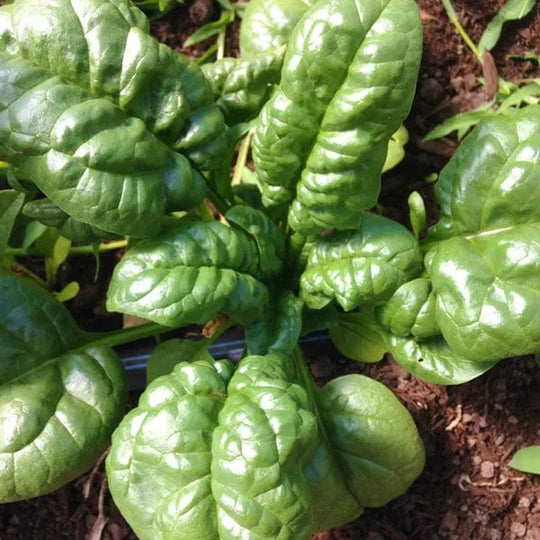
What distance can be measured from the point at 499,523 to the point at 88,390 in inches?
34.9

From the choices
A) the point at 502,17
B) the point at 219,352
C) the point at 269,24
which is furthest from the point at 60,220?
the point at 502,17

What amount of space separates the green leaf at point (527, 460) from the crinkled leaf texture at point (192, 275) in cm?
64

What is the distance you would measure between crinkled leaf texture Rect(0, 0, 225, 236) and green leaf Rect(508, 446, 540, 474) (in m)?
0.90

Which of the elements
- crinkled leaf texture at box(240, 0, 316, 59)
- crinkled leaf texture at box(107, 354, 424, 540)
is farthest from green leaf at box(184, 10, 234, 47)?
crinkled leaf texture at box(107, 354, 424, 540)

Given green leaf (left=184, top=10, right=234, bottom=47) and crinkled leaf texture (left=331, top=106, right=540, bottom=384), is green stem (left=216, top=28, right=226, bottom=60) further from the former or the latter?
crinkled leaf texture (left=331, top=106, right=540, bottom=384)

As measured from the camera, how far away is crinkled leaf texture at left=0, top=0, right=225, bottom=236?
1.04 metres

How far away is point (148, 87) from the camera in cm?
113

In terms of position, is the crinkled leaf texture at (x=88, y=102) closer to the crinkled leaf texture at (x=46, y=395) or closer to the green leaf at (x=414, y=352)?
the crinkled leaf texture at (x=46, y=395)

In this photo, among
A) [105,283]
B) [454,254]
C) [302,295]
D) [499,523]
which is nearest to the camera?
[454,254]

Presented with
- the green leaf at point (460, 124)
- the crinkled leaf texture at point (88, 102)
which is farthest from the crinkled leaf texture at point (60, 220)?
the green leaf at point (460, 124)

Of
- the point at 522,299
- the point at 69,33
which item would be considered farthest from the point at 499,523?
the point at 69,33

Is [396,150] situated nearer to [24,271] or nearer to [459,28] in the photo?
[459,28]

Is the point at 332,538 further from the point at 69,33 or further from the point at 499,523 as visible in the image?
the point at 69,33

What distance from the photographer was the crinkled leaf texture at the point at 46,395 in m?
1.18
